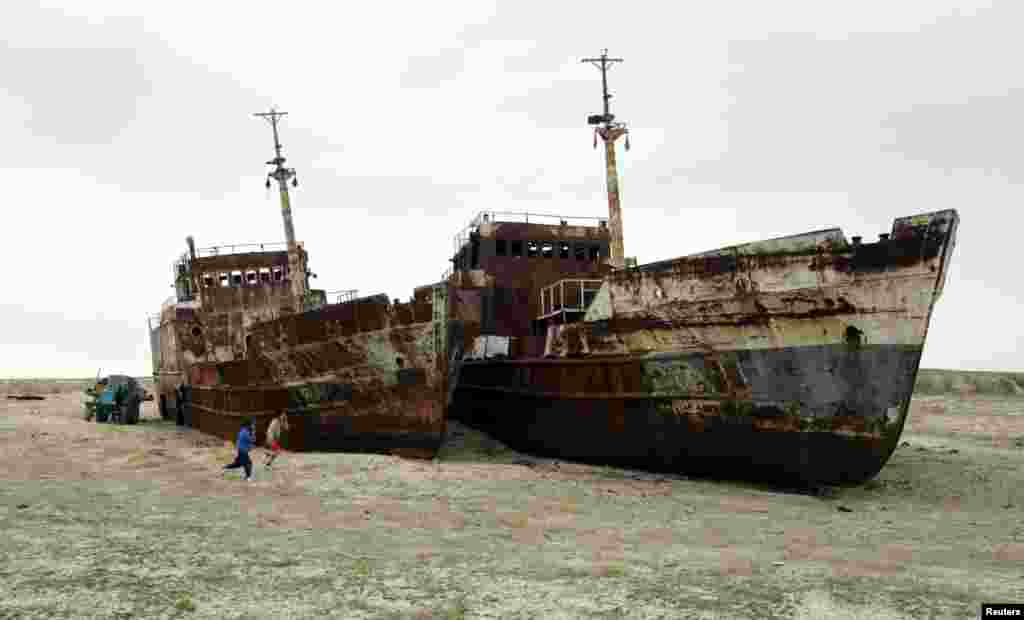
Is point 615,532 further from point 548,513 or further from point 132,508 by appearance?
point 132,508

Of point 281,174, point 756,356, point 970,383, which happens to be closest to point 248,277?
point 281,174

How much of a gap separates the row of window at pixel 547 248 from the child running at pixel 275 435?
7.93 metres

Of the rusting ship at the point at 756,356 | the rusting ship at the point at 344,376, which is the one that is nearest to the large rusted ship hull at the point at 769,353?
the rusting ship at the point at 756,356

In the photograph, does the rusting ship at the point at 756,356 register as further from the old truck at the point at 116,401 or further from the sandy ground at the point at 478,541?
the old truck at the point at 116,401

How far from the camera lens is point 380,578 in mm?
6734

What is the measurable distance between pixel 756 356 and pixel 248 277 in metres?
16.2

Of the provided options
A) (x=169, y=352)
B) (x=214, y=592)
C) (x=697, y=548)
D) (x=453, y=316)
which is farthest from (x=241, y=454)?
(x=169, y=352)

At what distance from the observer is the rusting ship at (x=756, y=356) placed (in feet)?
38.7

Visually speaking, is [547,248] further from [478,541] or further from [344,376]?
[478,541]

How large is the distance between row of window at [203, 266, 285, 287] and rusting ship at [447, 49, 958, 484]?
358 inches

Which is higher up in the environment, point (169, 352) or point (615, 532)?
point (169, 352)

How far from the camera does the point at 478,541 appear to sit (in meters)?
8.47

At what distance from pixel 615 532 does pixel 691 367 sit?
4855 mm

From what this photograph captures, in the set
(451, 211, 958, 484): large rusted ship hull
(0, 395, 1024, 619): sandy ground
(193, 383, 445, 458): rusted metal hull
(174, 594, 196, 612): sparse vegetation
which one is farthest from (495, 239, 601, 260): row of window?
(174, 594, 196, 612): sparse vegetation
